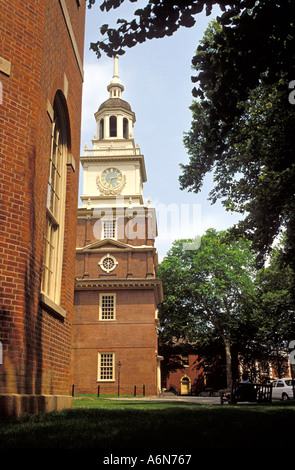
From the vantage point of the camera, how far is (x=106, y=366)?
36.3 metres

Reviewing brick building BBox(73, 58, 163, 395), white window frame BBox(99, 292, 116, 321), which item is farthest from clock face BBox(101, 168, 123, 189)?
white window frame BBox(99, 292, 116, 321)

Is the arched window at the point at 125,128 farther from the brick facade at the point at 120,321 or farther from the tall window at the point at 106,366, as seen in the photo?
the tall window at the point at 106,366

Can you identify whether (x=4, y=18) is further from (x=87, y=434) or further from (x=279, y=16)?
(x=87, y=434)

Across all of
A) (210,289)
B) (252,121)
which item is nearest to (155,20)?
(252,121)

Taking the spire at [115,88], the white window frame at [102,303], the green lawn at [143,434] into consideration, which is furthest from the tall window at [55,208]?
the spire at [115,88]

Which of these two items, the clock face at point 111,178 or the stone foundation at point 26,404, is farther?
the clock face at point 111,178

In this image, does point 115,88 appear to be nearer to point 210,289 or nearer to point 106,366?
point 210,289

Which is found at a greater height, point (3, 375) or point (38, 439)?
point (3, 375)

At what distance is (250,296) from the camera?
44.6m

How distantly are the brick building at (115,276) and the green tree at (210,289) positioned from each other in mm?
4353

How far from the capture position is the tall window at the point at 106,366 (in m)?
36.2
